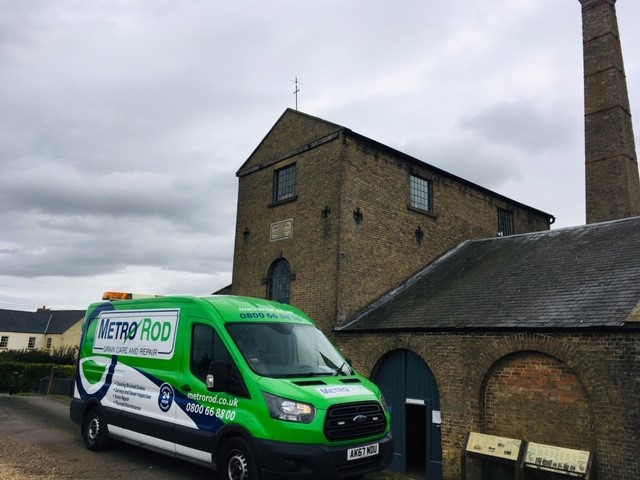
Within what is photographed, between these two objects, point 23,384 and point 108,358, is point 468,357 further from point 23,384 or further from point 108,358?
point 23,384

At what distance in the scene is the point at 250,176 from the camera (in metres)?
18.9

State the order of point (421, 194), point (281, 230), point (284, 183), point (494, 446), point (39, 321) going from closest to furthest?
point (494, 446), point (281, 230), point (284, 183), point (421, 194), point (39, 321)

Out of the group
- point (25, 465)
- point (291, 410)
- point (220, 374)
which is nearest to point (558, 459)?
point (291, 410)

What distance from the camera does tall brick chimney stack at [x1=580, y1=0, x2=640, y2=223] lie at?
1989 cm

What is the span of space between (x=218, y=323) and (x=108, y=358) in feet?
11.2

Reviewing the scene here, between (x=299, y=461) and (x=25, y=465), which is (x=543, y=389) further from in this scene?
(x=25, y=465)

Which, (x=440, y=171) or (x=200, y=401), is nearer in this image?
(x=200, y=401)

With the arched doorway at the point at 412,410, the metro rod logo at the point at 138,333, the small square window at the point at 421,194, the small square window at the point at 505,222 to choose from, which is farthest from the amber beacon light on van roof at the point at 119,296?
the small square window at the point at 505,222

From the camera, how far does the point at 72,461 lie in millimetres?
7820

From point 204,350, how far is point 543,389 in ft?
22.9

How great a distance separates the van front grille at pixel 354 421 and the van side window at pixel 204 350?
5.34ft

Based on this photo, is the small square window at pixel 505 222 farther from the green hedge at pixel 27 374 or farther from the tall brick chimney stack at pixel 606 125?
the green hedge at pixel 27 374

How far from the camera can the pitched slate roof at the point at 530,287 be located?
977 centimetres

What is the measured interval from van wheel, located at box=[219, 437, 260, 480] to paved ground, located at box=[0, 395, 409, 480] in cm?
124
